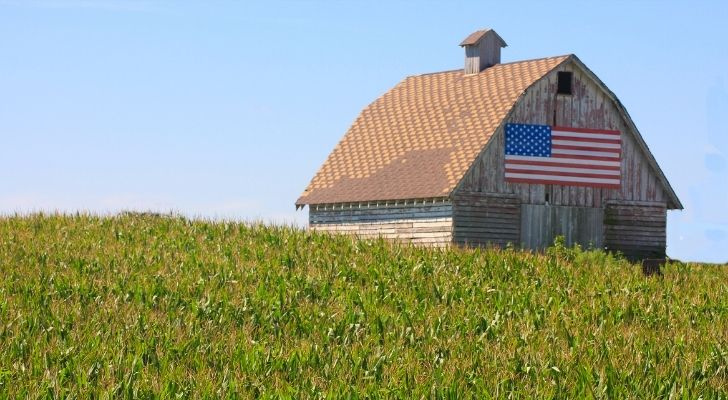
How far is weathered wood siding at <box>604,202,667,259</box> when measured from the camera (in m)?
32.9

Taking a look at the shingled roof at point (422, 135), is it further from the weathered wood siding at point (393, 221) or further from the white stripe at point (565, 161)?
the white stripe at point (565, 161)

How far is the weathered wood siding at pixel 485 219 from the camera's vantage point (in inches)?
1217

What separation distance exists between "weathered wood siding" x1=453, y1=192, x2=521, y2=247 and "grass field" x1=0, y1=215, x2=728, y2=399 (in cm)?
892

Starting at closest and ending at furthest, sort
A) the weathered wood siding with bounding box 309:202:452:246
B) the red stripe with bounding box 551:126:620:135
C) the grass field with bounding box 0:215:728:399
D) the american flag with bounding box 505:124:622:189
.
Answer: the grass field with bounding box 0:215:728:399 < the weathered wood siding with bounding box 309:202:452:246 < the american flag with bounding box 505:124:622:189 < the red stripe with bounding box 551:126:620:135

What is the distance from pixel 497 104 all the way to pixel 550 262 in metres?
12.8

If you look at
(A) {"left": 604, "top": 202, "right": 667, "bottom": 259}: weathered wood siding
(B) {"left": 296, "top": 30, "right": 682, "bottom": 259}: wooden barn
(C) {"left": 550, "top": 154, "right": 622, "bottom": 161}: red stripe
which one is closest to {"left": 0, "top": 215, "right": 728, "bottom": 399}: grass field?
(B) {"left": 296, "top": 30, "right": 682, "bottom": 259}: wooden barn

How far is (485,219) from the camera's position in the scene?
31219 mm

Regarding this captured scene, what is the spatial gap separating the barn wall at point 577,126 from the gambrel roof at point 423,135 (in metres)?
0.29

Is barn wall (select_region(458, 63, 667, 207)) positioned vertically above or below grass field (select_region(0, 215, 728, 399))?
above

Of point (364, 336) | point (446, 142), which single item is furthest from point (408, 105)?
point (364, 336)

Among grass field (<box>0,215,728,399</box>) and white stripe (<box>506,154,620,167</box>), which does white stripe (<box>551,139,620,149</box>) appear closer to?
white stripe (<box>506,154,620,167</box>)

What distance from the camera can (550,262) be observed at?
66.4 feet

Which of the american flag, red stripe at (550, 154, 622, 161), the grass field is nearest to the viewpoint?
the grass field

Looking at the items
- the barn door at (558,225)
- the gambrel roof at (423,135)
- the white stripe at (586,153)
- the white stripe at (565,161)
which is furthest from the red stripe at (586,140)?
the barn door at (558,225)
